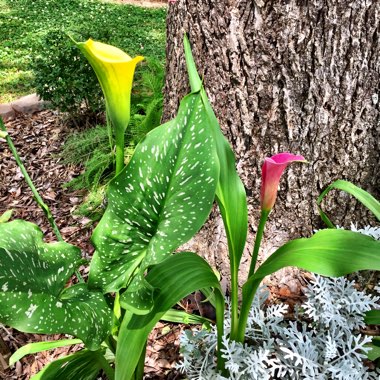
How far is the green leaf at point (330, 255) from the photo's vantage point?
101 cm

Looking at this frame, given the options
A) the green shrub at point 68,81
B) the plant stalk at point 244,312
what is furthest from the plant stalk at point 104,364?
the green shrub at point 68,81

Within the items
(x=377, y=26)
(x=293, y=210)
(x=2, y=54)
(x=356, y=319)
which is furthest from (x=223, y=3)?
(x=2, y=54)

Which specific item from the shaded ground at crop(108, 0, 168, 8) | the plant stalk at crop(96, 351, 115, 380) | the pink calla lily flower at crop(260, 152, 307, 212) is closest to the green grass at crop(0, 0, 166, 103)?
the shaded ground at crop(108, 0, 168, 8)

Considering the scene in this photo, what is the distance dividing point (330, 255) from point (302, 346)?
0.36 m

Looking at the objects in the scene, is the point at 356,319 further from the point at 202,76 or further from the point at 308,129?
the point at 202,76

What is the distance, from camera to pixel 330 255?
104 cm

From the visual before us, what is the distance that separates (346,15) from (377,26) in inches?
4.4

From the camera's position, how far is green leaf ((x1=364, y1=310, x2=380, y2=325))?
1298 millimetres

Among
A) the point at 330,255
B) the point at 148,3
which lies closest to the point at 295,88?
the point at 330,255

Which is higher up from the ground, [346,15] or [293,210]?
[346,15]

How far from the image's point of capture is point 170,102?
1.85 metres

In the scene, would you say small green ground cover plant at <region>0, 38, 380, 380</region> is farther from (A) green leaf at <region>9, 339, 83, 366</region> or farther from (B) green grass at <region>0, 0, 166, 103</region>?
(B) green grass at <region>0, 0, 166, 103</region>

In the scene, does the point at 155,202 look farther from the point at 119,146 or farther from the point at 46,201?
the point at 46,201

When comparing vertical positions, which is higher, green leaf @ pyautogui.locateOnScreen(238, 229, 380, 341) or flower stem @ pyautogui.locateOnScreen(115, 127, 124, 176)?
flower stem @ pyautogui.locateOnScreen(115, 127, 124, 176)
